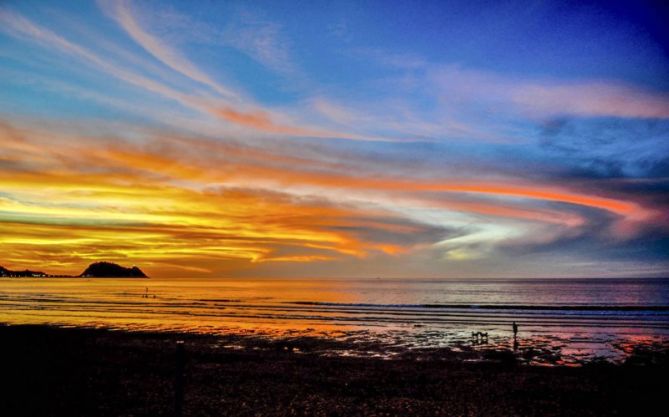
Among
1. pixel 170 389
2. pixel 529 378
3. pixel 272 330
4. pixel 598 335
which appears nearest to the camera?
pixel 170 389

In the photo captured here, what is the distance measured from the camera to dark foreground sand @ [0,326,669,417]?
13.4m

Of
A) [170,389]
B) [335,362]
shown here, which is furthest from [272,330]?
[170,389]

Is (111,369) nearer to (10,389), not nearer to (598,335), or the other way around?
(10,389)

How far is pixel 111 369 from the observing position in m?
19.2

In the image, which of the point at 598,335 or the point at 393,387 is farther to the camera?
the point at 598,335

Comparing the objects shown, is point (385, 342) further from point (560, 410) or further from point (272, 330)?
point (560, 410)

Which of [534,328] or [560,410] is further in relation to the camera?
[534,328]

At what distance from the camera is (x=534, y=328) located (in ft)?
129

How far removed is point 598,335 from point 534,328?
6057 millimetres

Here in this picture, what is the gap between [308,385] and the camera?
1672 centimetres

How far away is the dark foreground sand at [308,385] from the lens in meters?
13.4

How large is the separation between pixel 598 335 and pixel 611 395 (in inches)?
862

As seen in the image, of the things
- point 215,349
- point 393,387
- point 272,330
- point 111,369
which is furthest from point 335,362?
point 272,330

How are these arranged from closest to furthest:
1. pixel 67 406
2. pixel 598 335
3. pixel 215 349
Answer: pixel 67 406, pixel 215 349, pixel 598 335
